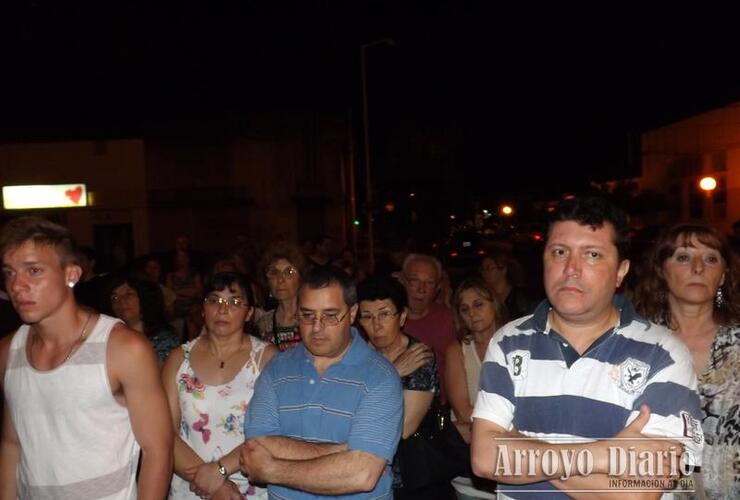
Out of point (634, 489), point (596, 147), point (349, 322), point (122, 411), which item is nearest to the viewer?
point (634, 489)

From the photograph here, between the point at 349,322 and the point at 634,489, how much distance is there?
1.54m

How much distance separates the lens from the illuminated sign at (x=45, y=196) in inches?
957

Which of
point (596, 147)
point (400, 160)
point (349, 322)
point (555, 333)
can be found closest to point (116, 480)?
point (349, 322)

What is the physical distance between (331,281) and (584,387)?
1.37 metres

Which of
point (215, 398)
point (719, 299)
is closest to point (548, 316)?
point (719, 299)

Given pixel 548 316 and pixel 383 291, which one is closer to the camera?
pixel 548 316

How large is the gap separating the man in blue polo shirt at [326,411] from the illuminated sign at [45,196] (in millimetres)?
23784

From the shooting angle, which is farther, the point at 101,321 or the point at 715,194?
the point at 715,194

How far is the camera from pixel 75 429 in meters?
3.10

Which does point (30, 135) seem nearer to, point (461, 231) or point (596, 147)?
point (461, 231)

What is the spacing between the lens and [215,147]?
103ft

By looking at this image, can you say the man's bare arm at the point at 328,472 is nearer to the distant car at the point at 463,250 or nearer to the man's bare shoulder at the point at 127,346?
the man's bare shoulder at the point at 127,346

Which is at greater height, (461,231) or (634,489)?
(461,231)

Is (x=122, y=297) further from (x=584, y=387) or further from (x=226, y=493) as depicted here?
(x=584, y=387)
